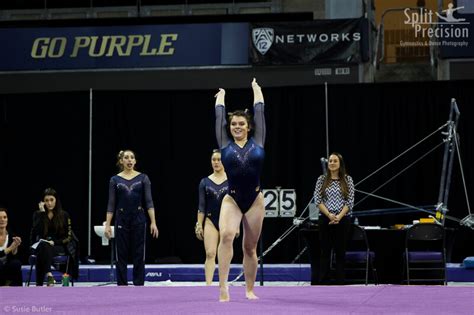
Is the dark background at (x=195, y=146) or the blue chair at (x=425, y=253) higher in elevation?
the dark background at (x=195, y=146)

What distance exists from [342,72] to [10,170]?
197 inches

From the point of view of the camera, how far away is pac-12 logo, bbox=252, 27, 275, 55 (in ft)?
42.0

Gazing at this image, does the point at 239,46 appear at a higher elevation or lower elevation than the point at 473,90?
higher

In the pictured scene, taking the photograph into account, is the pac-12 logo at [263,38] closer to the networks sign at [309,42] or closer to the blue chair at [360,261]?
the networks sign at [309,42]

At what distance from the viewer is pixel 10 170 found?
13.1m

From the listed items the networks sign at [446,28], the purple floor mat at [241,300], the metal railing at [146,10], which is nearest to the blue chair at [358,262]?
the purple floor mat at [241,300]

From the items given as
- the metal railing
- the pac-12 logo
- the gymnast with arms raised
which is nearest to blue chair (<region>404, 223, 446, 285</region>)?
the gymnast with arms raised

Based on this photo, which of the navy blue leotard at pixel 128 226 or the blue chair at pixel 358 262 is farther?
the blue chair at pixel 358 262

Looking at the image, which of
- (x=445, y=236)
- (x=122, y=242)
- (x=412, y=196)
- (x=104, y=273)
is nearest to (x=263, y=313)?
(x=122, y=242)

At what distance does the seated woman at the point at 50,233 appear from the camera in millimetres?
9250

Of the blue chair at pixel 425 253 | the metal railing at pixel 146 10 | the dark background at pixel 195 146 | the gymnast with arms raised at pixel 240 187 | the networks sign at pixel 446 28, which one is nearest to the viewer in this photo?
the gymnast with arms raised at pixel 240 187

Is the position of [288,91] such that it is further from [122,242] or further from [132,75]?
[122,242]

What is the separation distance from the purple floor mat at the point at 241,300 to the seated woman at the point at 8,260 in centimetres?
210

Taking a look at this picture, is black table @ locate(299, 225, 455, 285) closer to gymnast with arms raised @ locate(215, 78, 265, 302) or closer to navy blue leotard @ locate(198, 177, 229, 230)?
navy blue leotard @ locate(198, 177, 229, 230)
